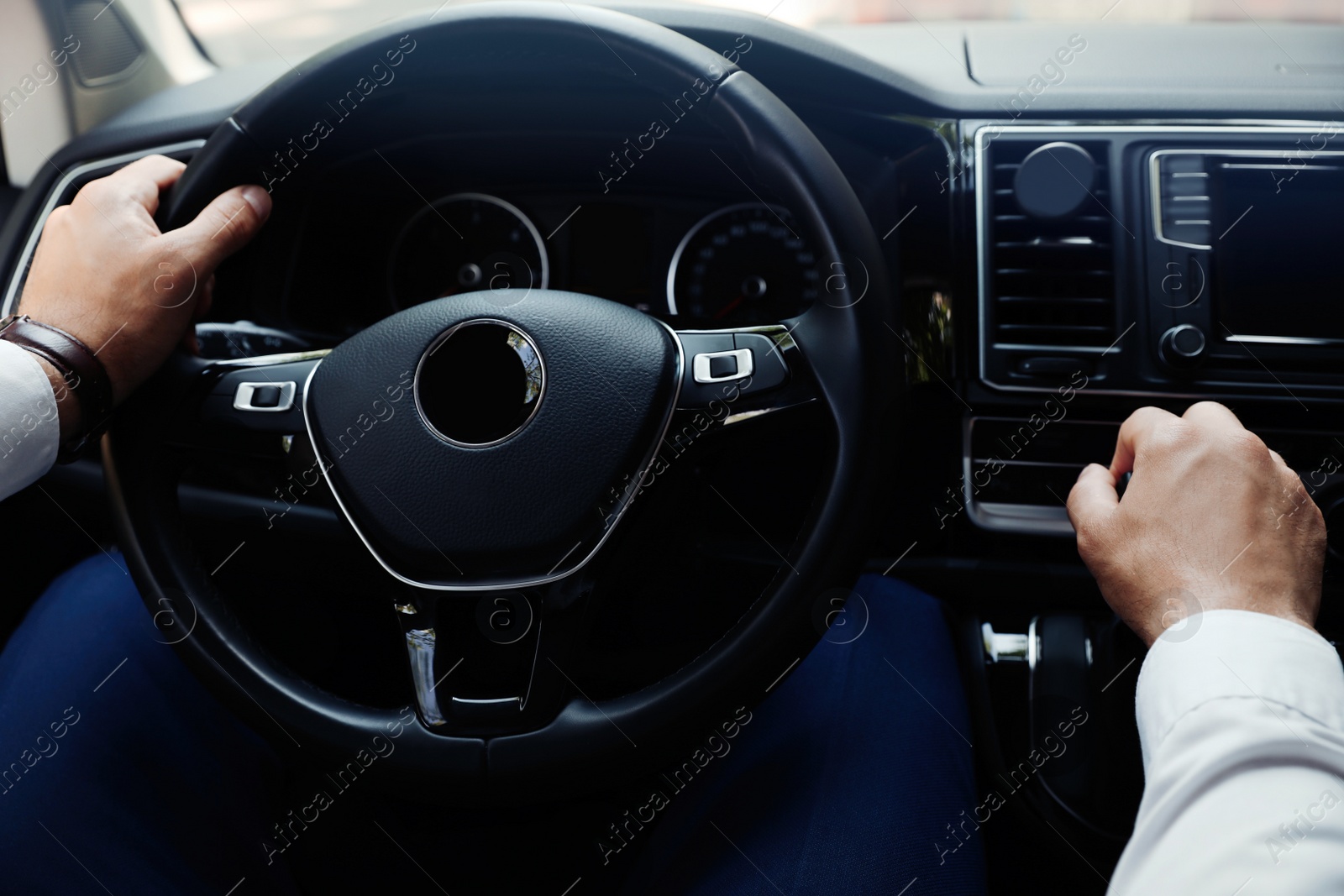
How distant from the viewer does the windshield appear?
1.37 metres

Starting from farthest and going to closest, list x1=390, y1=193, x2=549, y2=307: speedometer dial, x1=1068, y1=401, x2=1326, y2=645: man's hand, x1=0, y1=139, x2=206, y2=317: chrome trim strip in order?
x1=390, y1=193, x2=549, y2=307: speedometer dial
x1=0, y1=139, x2=206, y2=317: chrome trim strip
x1=1068, y1=401, x2=1326, y2=645: man's hand

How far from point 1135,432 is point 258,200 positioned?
2.71ft

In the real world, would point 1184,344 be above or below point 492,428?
below

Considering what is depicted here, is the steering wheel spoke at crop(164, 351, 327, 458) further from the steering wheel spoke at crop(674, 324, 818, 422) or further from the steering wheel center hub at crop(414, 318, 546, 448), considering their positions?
the steering wheel spoke at crop(674, 324, 818, 422)

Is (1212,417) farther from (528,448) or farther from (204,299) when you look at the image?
(204,299)

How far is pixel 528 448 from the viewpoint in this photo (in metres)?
0.78

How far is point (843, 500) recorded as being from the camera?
0.77 meters

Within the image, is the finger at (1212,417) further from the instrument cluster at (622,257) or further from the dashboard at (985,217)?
the instrument cluster at (622,257)

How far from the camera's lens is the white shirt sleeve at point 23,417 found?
791 mm

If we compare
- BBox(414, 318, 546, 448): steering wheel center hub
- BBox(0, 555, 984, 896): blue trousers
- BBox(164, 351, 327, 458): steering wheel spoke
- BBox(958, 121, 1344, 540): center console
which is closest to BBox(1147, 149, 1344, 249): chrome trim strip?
BBox(958, 121, 1344, 540): center console

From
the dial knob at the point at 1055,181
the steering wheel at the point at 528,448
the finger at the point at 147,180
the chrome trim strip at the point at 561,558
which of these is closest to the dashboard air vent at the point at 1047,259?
the dial knob at the point at 1055,181

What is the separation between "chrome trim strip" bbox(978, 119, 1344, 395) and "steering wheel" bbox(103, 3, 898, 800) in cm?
32

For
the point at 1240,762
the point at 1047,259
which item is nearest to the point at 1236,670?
the point at 1240,762

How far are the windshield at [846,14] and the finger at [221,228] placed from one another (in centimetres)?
46
